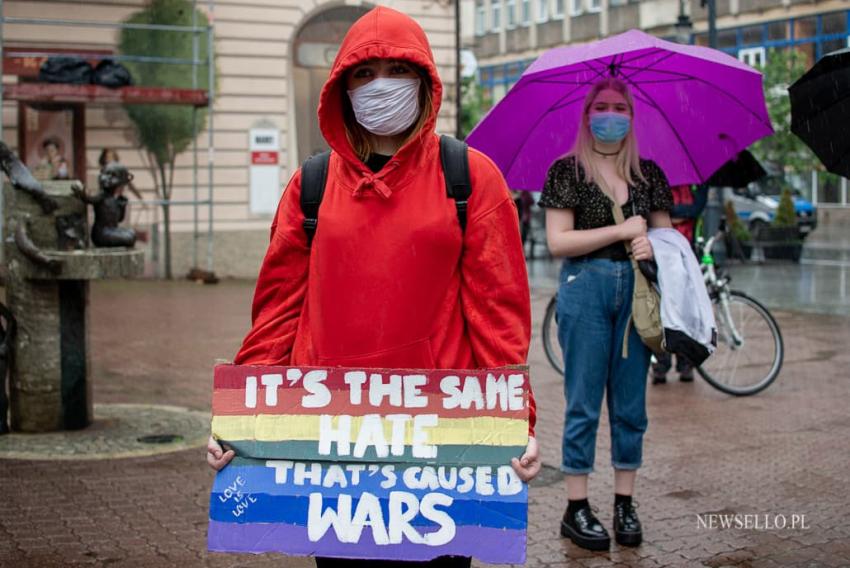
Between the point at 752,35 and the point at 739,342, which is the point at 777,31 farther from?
the point at 739,342

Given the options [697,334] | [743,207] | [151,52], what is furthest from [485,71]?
[697,334]

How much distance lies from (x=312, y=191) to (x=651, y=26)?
47124 millimetres

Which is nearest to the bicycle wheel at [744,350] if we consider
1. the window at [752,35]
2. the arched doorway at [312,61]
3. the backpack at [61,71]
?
the backpack at [61,71]

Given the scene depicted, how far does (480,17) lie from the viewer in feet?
203

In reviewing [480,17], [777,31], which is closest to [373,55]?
[777,31]

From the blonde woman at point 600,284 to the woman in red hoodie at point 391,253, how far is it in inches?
81.5

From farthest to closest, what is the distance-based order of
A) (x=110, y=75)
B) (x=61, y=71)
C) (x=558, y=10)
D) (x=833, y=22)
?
(x=558, y=10), (x=833, y=22), (x=110, y=75), (x=61, y=71)

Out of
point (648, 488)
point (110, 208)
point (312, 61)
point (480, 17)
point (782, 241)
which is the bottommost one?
point (648, 488)

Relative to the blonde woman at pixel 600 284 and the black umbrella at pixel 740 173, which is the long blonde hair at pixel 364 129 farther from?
the black umbrella at pixel 740 173

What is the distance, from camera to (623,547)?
5.21 m

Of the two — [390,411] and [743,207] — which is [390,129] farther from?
[743,207]

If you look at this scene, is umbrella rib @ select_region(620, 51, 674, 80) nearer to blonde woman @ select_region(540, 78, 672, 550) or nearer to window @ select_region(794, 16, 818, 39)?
blonde woman @ select_region(540, 78, 672, 550)

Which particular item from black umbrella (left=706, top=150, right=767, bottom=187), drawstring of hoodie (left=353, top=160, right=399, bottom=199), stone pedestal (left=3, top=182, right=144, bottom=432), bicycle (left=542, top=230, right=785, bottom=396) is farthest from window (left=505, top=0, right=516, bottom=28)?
drawstring of hoodie (left=353, top=160, right=399, bottom=199)

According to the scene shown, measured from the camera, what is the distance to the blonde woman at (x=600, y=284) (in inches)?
202
